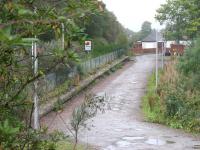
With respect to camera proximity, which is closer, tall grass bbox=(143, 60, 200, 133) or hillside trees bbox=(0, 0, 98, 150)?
hillside trees bbox=(0, 0, 98, 150)

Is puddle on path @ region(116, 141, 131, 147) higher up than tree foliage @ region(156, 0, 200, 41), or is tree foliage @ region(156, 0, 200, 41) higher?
tree foliage @ region(156, 0, 200, 41)

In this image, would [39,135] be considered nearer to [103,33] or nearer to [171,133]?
[171,133]

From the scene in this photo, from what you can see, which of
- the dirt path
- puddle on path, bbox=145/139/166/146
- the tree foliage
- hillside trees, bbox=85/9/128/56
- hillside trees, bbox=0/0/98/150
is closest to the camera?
hillside trees, bbox=0/0/98/150

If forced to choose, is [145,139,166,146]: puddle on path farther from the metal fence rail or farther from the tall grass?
the metal fence rail

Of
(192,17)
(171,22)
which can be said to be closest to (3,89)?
(192,17)

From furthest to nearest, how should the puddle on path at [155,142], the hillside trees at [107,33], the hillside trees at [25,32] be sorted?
1. the hillside trees at [107,33]
2. the puddle on path at [155,142]
3. the hillside trees at [25,32]

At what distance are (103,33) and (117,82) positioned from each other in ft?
87.6

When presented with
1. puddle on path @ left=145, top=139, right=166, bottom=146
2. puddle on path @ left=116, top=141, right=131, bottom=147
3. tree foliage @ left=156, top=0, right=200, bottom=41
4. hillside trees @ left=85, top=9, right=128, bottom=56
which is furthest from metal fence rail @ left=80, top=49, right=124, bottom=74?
puddle on path @ left=116, top=141, right=131, bottom=147

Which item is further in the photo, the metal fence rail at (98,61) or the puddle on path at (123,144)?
the metal fence rail at (98,61)

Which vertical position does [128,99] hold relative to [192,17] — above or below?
below

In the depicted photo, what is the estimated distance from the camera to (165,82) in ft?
89.6

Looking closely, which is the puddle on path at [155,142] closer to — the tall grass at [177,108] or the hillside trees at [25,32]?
the tall grass at [177,108]

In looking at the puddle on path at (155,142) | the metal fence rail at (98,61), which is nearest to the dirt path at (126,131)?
the puddle on path at (155,142)

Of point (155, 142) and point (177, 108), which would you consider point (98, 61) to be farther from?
point (155, 142)
